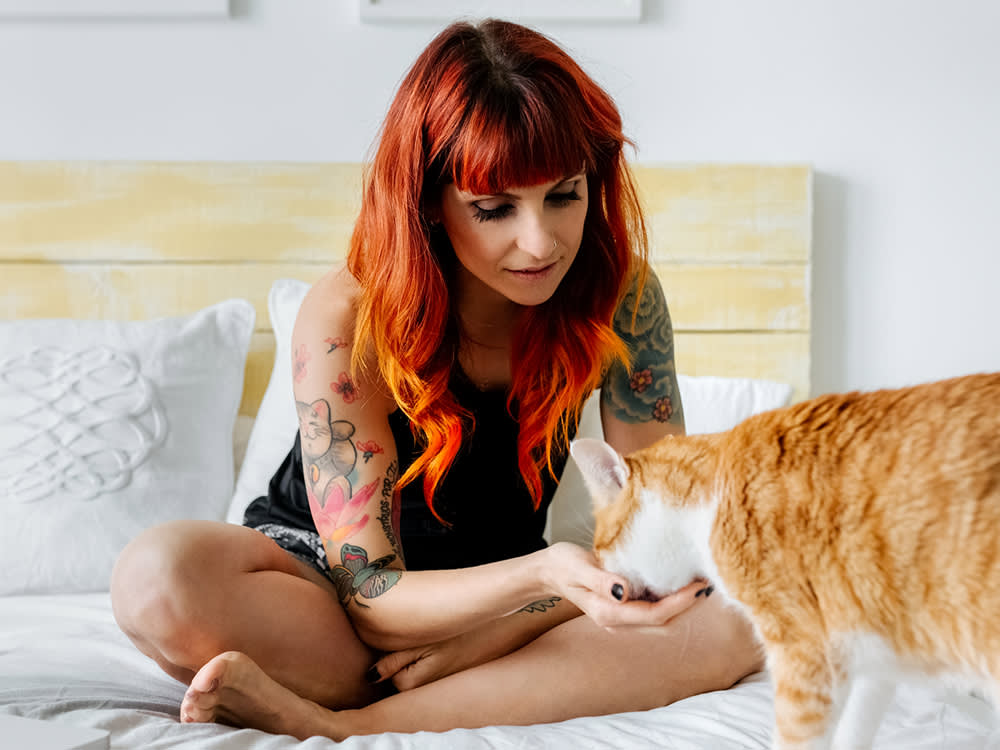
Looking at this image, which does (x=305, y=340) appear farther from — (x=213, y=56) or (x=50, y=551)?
(x=213, y=56)

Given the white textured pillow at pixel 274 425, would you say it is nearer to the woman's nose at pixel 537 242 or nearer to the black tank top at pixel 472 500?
the black tank top at pixel 472 500

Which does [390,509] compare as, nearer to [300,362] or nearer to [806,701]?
[300,362]

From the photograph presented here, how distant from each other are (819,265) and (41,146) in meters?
1.79

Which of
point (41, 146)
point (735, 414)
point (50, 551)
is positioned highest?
point (41, 146)

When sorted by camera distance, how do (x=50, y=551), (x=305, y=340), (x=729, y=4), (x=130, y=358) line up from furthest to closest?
1. (x=729, y=4)
2. (x=130, y=358)
3. (x=50, y=551)
4. (x=305, y=340)

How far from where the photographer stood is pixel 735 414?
1.80m

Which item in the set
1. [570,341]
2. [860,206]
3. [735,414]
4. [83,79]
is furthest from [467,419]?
[83,79]

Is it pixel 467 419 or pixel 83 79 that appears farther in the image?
pixel 83 79

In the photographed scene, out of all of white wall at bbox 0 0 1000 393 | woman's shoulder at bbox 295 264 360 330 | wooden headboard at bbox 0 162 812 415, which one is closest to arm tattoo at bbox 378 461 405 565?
woman's shoulder at bbox 295 264 360 330

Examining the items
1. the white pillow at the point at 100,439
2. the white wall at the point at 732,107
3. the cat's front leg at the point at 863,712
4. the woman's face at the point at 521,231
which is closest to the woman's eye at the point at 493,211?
the woman's face at the point at 521,231

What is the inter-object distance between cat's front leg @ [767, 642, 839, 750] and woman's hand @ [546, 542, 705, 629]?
0.45 feet

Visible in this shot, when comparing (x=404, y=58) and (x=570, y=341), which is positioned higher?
(x=404, y=58)

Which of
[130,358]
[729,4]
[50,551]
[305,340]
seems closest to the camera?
[305,340]

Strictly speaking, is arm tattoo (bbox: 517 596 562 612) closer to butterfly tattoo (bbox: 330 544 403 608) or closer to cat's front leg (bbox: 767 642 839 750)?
butterfly tattoo (bbox: 330 544 403 608)
